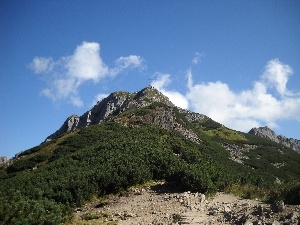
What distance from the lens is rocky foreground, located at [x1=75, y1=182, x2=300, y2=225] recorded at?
14130 mm

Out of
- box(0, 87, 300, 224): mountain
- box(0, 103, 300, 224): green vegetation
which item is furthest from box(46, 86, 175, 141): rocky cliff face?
box(0, 103, 300, 224): green vegetation

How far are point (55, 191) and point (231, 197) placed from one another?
14.1m

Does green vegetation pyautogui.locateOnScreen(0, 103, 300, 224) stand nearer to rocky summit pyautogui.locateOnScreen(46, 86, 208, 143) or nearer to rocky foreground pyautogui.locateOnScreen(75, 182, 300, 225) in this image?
rocky foreground pyautogui.locateOnScreen(75, 182, 300, 225)

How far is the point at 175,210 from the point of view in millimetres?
19141

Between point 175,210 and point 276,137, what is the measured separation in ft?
605

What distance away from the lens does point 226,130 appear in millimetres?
131375

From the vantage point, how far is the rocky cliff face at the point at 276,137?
178875 millimetres

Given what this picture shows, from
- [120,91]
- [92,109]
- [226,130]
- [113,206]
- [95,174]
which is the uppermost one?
[120,91]

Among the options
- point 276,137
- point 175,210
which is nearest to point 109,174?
point 175,210

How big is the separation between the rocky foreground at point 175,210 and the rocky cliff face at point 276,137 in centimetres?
16345

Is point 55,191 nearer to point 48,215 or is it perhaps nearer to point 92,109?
point 48,215

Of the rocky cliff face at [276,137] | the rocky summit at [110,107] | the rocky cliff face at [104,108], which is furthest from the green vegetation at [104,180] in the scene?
the rocky cliff face at [276,137]

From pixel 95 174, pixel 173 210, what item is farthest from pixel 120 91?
pixel 173 210

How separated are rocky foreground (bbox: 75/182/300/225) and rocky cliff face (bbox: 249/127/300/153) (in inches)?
6435
